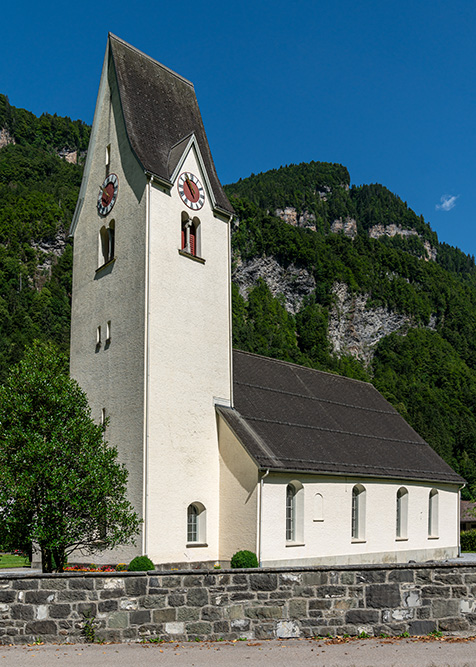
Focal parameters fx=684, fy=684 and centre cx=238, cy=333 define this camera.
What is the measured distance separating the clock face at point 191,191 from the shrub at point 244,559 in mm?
12639

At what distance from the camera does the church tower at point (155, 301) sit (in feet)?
75.1

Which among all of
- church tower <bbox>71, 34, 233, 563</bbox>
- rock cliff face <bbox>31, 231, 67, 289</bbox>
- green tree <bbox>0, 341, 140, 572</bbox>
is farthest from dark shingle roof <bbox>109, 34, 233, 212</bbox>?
rock cliff face <bbox>31, 231, 67, 289</bbox>

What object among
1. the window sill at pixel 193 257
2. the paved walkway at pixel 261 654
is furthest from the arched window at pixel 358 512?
the paved walkway at pixel 261 654

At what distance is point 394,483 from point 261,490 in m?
10.5

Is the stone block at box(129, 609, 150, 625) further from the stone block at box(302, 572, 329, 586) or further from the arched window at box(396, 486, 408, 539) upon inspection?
the arched window at box(396, 486, 408, 539)

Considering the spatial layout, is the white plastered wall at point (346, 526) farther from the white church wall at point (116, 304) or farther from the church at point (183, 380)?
the white church wall at point (116, 304)

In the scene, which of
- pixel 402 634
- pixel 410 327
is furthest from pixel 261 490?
pixel 410 327

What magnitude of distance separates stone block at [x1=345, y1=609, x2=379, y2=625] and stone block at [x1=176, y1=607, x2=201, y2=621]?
2.46 m

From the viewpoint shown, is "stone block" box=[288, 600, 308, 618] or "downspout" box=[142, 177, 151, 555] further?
"downspout" box=[142, 177, 151, 555]

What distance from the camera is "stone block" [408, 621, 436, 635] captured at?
1127cm

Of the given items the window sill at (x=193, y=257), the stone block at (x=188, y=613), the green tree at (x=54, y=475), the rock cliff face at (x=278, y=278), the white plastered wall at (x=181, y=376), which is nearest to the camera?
the stone block at (x=188, y=613)

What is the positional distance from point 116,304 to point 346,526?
12.9m

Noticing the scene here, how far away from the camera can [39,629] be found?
10883 millimetres

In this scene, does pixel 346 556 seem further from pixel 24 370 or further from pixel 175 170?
pixel 175 170
